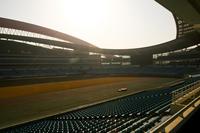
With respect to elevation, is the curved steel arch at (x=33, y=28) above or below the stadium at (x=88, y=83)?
above

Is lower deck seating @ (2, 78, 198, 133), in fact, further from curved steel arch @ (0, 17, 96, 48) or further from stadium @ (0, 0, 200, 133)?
curved steel arch @ (0, 17, 96, 48)

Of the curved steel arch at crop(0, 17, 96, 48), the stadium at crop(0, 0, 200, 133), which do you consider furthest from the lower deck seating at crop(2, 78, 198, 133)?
the curved steel arch at crop(0, 17, 96, 48)

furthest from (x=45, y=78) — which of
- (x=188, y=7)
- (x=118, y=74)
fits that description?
(x=188, y=7)

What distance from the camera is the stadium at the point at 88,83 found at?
1553 centimetres

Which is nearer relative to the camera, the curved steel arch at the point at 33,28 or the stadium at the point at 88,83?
the stadium at the point at 88,83

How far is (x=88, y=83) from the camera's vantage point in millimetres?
54344

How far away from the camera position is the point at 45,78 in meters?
54.5

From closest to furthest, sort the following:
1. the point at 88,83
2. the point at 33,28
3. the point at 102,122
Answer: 1. the point at 102,122
2. the point at 88,83
3. the point at 33,28

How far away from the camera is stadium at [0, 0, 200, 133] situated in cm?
1553

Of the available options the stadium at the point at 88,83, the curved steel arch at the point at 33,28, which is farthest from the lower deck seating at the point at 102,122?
the curved steel arch at the point at 33,28

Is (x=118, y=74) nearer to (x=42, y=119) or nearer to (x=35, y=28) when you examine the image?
(x=35, y=28)

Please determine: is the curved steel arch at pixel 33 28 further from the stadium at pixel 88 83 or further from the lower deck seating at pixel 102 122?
the lower deck seating at pixel 102 122

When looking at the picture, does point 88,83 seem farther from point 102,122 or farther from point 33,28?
point 33,28

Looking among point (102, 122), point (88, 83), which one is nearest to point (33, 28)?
point (88, 83)
